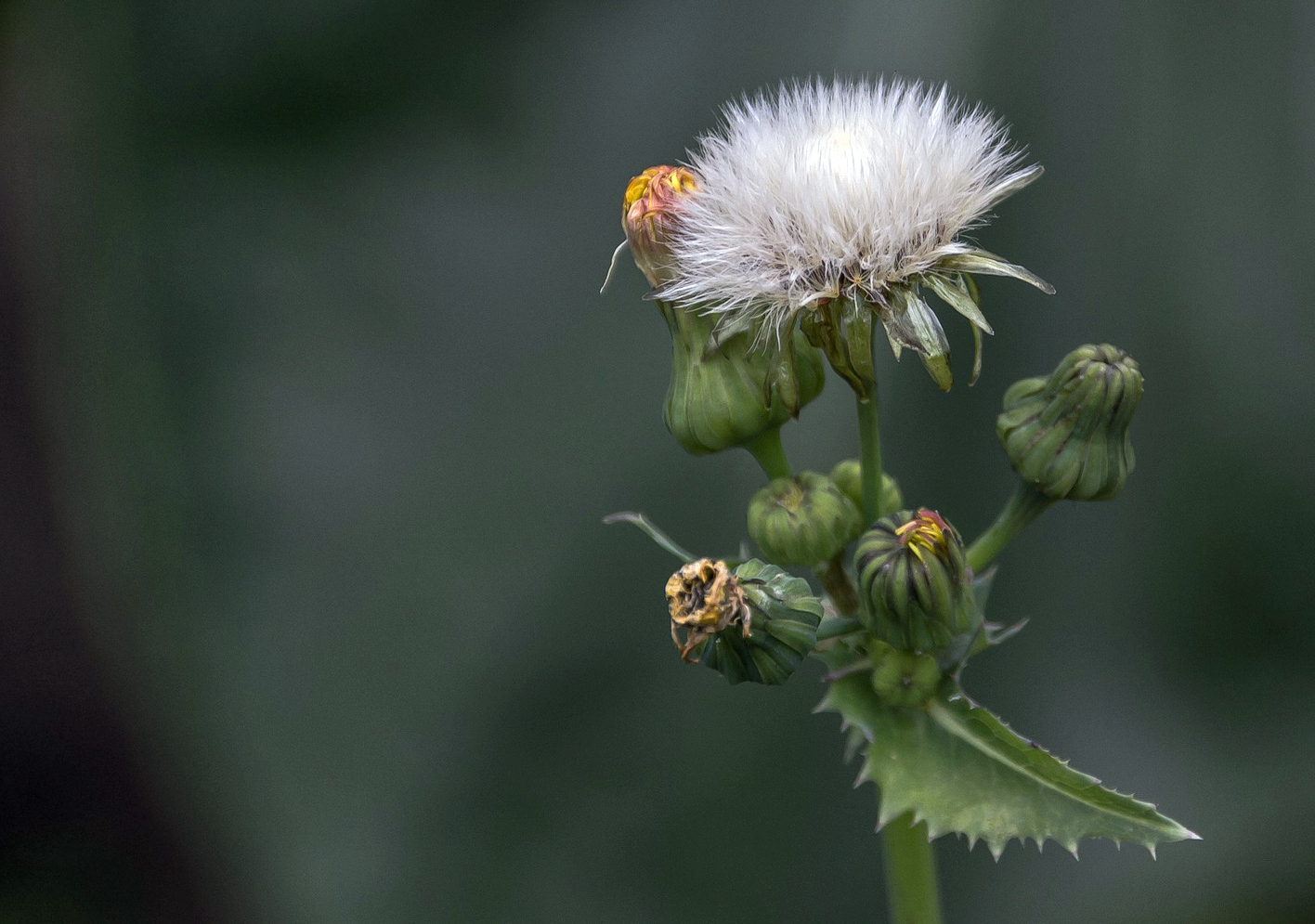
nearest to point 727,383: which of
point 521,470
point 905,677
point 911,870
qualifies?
point 905,677

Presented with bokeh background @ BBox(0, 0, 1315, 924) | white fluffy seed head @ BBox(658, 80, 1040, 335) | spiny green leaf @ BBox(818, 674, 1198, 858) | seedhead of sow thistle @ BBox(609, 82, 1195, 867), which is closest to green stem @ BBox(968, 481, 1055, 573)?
seedhead of sow thistle @ BBox(609, 82, 1195, 867)

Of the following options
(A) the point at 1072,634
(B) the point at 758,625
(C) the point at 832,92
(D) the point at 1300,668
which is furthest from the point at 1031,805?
(D) the point at 1300,668

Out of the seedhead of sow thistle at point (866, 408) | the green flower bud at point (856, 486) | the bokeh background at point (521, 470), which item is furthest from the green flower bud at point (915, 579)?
the bokeh background at point (521, 470)

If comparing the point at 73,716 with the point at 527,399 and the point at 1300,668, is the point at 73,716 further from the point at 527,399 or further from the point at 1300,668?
the point at 1300,668

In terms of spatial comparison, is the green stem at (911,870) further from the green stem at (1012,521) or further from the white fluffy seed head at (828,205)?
the white fluffy seed head at (828,205)

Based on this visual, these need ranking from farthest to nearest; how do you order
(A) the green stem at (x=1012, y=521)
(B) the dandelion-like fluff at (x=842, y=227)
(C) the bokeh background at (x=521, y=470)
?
(C) the bokeh background at (x=521, y=470) → (A) the green stem at (x=1012, y=521) → (B) the dandelion-like fluff at (x=842, y=227)

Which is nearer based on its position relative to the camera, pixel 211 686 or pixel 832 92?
pixel 832 92

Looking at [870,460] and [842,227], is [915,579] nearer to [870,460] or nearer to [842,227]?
[870,460]
